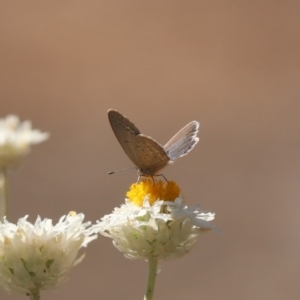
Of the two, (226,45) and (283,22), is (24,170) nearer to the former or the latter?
(226,45)

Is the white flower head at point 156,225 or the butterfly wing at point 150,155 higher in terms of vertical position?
the butterfly wing at point 150,155

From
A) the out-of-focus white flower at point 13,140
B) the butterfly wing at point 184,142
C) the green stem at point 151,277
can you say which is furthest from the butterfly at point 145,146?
the out-of-focus white flower at point 13,140

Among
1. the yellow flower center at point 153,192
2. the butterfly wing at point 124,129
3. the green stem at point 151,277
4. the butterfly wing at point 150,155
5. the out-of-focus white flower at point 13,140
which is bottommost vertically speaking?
the green stem at point 151,277

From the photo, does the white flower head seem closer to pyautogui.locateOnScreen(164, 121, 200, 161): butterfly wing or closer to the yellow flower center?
the yellow flower center

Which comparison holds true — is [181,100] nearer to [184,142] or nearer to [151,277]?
[184,142]

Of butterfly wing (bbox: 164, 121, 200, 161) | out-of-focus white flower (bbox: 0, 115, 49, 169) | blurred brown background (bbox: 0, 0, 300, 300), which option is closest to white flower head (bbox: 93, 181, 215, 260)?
butterfly wing (bbox: 164, 121, 200, 161)

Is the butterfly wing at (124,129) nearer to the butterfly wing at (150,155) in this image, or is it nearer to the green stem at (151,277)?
the butterfly wing at (150,155)

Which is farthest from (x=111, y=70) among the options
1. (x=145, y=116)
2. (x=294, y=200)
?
(x=294, y=200)
